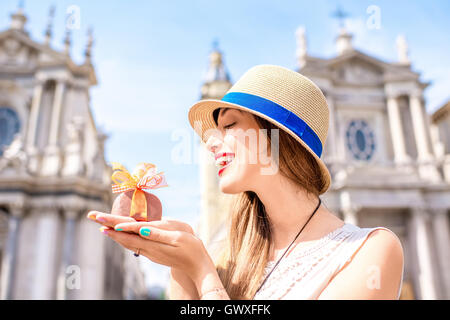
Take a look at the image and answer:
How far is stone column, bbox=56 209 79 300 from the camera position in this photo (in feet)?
50.1

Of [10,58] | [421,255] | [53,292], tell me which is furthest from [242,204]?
[10,58]

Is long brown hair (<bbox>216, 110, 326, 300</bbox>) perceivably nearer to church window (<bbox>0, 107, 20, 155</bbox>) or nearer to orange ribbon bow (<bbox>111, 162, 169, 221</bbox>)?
orange ribbon bow (<bbox>111, 162, 169, 221</bbox>)

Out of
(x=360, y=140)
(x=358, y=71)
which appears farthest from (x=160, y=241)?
(x=358, y=71)

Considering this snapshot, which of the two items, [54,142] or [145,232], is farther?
[54,142]

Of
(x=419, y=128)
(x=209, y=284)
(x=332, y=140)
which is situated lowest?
(x=209, y=284)

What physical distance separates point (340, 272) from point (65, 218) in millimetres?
17124

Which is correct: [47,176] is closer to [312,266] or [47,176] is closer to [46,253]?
[46,253]

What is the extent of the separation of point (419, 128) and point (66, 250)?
18.6 metres

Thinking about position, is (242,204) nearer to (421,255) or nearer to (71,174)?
(71,174)

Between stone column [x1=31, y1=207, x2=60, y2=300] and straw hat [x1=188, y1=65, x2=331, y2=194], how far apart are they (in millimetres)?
15993

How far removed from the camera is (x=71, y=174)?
17.4 metres

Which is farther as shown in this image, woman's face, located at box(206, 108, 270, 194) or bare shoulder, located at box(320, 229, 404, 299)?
woman's face, located at box(206, 108, 270, 194)

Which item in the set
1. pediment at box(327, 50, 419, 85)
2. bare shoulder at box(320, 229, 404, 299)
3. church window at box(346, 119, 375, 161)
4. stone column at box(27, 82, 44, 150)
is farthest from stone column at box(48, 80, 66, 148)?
bare shoulder at box(320, 229, 404, 299)

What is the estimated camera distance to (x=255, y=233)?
1954 millimetres
